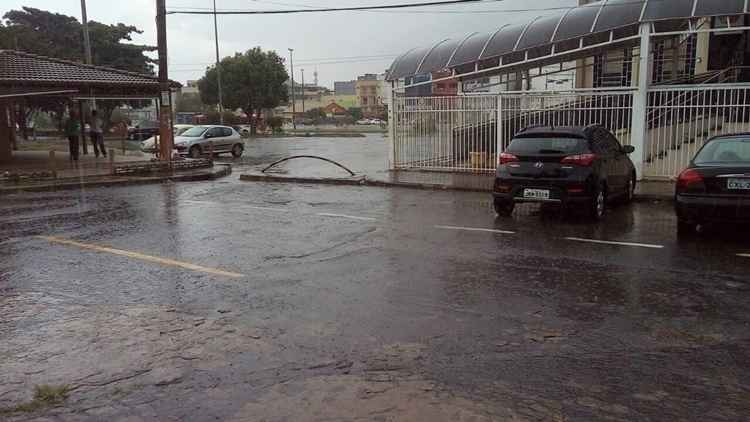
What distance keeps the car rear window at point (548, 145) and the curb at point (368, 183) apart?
3.80 m

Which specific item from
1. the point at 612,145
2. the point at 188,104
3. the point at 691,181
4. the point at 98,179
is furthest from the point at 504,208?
the point at 188,104

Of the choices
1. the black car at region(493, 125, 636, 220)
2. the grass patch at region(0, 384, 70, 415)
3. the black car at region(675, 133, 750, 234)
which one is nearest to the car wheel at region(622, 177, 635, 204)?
the black car at region(493, 125, 636, 220)

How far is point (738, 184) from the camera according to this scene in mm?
8016

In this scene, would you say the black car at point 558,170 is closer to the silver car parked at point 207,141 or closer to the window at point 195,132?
the silver car parked at point 207,141

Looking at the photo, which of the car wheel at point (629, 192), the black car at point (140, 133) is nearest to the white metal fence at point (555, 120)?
the car wheel at point (629, 192)

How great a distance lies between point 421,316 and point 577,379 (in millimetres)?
1617

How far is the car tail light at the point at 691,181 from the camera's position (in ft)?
27.2

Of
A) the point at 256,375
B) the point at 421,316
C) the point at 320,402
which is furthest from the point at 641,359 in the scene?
the point at 256,375

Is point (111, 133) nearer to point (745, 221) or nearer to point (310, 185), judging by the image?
point (310, 185)

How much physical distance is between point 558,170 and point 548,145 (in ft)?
1.70

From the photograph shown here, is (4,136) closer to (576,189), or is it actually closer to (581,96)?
(581,96)

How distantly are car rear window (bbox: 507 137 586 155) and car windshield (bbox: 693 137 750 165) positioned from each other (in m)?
1.85

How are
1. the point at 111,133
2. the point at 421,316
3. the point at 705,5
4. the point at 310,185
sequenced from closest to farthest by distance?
A: the point at 421,316 → the point at 705,5 → the point at 310,185 → the point at 111,133

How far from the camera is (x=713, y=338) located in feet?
15.8
